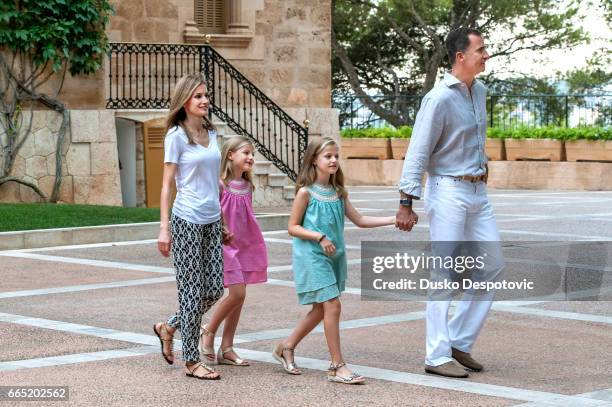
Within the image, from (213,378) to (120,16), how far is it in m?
17.9

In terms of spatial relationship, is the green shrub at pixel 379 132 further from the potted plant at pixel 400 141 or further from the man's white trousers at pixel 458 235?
the man's white trousers at pixel 458 235

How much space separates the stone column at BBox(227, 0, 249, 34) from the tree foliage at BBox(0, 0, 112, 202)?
5251mm

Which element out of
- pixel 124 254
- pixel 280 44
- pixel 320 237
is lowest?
pixel 124 254

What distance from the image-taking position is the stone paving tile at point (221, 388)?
6.96 metres

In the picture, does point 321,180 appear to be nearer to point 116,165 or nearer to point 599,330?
Answer: point 599,330

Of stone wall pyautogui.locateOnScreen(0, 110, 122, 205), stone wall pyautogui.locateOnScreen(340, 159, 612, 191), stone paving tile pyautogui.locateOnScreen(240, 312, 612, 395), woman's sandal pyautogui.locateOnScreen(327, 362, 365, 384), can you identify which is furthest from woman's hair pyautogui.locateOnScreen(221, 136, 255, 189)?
stone wall pyautogui.locateOnScreen(340, 159, 612, 191)

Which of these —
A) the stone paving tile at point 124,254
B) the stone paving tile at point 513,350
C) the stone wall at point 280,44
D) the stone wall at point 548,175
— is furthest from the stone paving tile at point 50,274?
the stone wall at point 548,175

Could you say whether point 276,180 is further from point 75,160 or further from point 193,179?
point 193,179

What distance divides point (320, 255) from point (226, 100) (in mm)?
16165

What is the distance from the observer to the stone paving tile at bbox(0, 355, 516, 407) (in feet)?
22.8

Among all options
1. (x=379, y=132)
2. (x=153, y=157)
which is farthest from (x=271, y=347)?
(x=379, y=132)

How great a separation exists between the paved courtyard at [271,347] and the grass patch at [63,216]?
2830mm

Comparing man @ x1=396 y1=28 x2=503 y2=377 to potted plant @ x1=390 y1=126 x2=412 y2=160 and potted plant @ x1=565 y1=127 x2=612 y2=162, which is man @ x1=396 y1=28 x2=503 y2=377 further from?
potted plant @ x1=390 y1=126 x2=412 y2=160

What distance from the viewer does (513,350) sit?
340 inches
